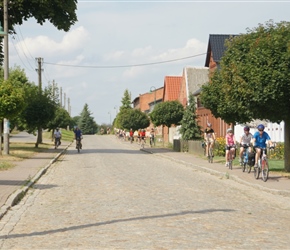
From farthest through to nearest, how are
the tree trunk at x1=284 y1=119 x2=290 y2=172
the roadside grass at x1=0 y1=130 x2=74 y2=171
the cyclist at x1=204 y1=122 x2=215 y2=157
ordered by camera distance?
the cyclist at x1=204 y1=122 x2=215 y2=157 → the roadside grass at x1=0 y1=130 x2=74 y2=171 → the tree trunk at x1=284 y1=119 x2=290 y2=172

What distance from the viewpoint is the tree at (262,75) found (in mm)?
19344

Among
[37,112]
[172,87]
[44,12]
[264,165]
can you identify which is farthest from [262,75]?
[172,87]

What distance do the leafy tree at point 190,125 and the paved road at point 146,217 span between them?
27.0 metres

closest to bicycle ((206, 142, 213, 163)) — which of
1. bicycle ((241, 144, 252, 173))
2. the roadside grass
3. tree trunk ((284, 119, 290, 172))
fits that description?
bicycle ((241, 144, 252, 173))

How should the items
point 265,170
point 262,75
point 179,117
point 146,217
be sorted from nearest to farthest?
point 146,217
point 265,170
point 262,75
point 179,117

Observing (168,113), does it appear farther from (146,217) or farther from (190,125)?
(146,217)

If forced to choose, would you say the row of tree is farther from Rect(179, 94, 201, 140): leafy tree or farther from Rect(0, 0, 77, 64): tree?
Rect(0, 0, 77, 64): tree

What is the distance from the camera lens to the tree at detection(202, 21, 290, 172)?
19344mm

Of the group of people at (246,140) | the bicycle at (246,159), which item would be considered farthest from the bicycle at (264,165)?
the bicycle at (246,159)

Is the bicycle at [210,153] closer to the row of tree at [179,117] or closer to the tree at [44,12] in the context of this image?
the tree at [44,12]

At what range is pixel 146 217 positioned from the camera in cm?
1085

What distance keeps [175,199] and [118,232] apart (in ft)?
15.2

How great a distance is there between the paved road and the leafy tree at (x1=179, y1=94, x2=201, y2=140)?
27.0 m

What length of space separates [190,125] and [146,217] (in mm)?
34921
